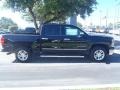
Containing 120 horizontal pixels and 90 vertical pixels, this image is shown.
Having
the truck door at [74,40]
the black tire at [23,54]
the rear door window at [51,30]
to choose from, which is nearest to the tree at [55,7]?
the rear door window at [51,30]

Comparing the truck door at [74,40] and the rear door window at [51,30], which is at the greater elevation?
the rear door window at [51,30]

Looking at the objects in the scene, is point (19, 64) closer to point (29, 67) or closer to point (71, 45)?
point (29, 67)

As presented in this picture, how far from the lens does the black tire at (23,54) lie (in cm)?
1548

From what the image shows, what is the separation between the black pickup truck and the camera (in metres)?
15.4

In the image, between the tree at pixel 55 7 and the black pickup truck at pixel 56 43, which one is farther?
the tree at pixel 55 7

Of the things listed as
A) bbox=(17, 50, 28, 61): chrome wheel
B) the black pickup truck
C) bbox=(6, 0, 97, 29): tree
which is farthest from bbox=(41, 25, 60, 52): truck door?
bbox=(6, 0, 97, 29): tree

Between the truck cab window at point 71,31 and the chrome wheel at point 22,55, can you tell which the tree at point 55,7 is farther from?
the chrome wheel at point 22,55

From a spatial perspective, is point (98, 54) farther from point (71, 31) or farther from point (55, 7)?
point (55, 7)

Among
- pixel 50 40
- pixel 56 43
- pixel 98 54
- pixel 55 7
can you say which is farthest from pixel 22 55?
pixel 55 7

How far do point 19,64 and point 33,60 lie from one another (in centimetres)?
156

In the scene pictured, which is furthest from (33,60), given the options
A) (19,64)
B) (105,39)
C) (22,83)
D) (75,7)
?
(75,7)

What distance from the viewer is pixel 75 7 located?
90.4 ft

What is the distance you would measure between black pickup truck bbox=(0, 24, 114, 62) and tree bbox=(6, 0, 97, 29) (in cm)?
1096

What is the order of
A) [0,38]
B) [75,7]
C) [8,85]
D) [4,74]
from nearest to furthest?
[8,85] → [4,74] → [0,38] → [75,7]
